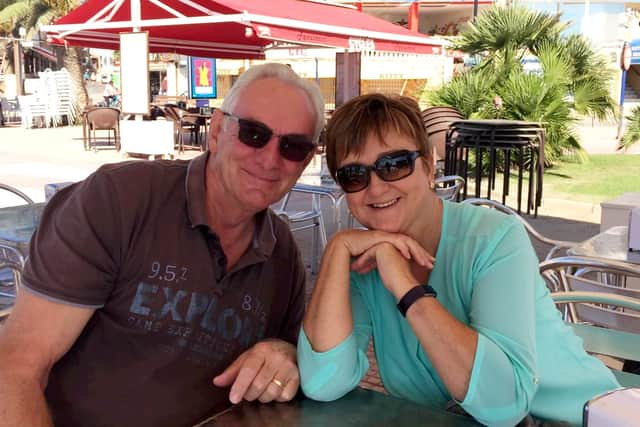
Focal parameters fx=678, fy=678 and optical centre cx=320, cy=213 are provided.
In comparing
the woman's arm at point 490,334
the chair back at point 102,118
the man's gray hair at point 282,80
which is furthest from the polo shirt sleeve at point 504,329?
the chair back at point 102,118

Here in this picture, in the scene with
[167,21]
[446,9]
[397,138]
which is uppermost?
[446,9]

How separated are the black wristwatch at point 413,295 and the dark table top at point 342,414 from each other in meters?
0.21

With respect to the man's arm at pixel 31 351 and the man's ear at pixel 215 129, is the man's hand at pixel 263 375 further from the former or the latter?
the man's ear at pixel 215 129

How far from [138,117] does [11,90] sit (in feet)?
71.9

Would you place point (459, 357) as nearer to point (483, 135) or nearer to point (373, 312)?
point (373, 312)

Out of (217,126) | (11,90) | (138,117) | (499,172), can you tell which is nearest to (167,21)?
(138,117)

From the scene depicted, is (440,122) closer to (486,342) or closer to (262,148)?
(262,148)

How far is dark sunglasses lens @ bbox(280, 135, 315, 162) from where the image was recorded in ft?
6.34

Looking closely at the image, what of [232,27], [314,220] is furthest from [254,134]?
[232,27]

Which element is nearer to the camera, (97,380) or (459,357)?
(459,357)

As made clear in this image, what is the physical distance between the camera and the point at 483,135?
812cm

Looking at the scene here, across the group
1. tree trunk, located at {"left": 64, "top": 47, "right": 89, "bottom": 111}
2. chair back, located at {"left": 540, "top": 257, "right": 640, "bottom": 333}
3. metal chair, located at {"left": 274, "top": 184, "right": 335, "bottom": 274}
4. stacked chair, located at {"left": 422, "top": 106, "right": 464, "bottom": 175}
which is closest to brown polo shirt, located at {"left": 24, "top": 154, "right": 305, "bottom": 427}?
chair back, located at {"left": 540, "top": 257, "right": 640, "bottom": 333}

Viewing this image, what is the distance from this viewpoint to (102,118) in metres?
14.9

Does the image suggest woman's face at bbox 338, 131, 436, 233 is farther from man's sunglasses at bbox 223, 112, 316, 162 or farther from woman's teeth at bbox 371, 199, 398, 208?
man's sunglasses at bbox 223, 112, 316, 162
